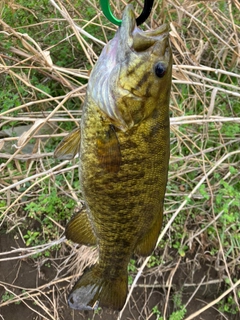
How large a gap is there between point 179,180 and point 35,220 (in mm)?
948

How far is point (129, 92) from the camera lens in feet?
2.93

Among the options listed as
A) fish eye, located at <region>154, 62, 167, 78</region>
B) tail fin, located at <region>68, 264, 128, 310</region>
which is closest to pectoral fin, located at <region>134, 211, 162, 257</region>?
tail fin, located at <region>68, 264, 128, 310</region>

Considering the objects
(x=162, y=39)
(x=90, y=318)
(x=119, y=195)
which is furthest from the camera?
(x=90, y=318)

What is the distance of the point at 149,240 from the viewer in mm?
1049

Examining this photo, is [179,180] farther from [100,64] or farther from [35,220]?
[100,64]

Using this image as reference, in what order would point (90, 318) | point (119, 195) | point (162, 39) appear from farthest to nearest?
point (90, 318) < point (119, 195) < point (162, 39)

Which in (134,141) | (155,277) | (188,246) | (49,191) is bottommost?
(155,277)

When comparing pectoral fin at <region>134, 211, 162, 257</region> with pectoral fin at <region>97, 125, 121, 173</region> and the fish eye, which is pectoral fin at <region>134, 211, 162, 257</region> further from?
the fish eye

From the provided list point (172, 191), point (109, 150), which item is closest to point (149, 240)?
point (109, 150)

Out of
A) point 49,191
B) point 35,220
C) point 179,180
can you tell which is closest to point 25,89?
point 49,191

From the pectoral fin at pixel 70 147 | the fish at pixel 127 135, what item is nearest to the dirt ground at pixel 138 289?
the fish at pixel 127 135

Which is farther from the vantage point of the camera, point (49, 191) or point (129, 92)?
point (49, 191)

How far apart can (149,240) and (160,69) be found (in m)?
0.50

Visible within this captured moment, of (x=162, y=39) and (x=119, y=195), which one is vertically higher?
(x=162, y=39)
